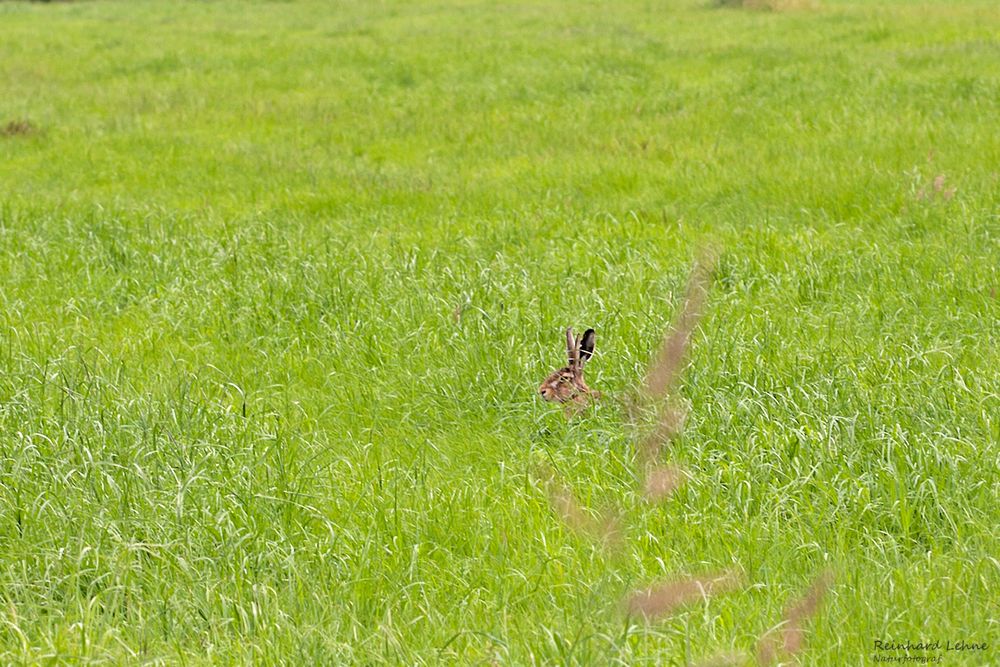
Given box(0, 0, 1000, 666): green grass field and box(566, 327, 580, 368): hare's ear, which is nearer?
box(0, 0, 1000, 666): green grass field

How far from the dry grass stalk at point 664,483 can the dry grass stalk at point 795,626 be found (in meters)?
0.71

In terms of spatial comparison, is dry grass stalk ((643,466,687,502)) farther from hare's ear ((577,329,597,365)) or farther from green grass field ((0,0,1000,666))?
hare's ear ((577,329,597,365))

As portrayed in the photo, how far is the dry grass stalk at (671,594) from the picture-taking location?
3193 millimetres

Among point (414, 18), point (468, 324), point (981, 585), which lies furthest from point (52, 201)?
point (414, 18)

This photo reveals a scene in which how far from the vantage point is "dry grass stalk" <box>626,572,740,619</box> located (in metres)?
3.19

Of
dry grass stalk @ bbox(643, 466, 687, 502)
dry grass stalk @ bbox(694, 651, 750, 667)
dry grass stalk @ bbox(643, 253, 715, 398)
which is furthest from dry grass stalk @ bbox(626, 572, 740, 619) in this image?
dry grass stalk @ bbox(643, 253, 715, 398)

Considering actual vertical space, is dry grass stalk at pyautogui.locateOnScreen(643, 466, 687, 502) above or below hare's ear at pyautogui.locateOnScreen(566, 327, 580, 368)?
below

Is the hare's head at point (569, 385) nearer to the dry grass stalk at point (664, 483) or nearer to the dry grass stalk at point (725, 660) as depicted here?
the dry grass stalk at point (664, 483)

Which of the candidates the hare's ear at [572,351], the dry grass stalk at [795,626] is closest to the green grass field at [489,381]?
the dry grass stalk at [795,626]

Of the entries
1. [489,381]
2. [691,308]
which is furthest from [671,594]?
[691,308]

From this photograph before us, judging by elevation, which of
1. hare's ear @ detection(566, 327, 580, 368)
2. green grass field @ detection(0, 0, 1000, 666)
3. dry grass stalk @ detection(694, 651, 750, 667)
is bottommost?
green grass field @ detection(0, 0, 1000, 666)

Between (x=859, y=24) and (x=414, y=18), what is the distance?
12.6 m

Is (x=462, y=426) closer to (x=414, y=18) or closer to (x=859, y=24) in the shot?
(x=859, y=24)

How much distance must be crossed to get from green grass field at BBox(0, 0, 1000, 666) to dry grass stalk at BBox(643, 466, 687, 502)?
4 cm
